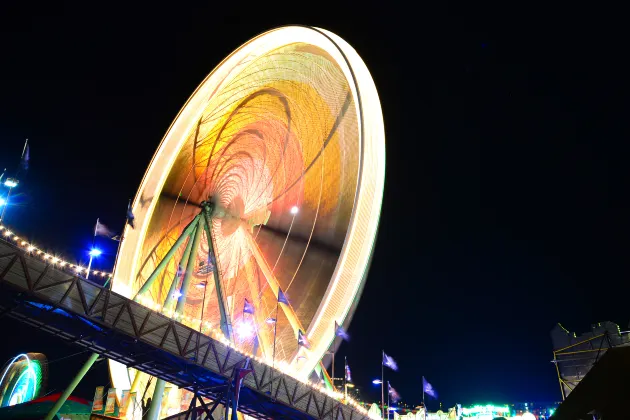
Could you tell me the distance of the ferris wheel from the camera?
71.1ft

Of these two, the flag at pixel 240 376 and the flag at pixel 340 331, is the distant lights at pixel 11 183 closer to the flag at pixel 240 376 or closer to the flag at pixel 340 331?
the flag at pixel 240 376

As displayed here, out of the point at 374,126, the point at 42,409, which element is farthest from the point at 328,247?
the point at 42,409

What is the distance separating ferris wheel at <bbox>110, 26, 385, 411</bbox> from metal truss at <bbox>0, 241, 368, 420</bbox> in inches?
122

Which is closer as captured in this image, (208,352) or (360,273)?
(208,352)

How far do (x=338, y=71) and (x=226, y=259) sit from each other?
36.1 ft

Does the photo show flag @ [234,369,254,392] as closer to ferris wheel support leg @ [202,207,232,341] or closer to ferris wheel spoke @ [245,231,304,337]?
ferris wheel support leg @ [202,207,232,341]

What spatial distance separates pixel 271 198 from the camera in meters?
24.5

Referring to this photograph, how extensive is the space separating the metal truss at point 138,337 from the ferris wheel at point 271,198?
10.1ft

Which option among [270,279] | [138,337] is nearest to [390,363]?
[270,279]

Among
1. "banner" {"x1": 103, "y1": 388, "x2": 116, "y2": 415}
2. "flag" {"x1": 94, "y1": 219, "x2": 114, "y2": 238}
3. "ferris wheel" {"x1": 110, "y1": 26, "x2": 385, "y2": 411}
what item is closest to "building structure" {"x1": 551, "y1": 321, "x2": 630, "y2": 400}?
"ferris wheel" {"x1": 110, "y1": 26, "x2": 385, "y2": 411}

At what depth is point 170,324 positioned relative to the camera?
15.4 m

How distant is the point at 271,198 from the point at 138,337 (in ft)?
36.7

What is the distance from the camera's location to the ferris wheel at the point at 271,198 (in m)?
21.7

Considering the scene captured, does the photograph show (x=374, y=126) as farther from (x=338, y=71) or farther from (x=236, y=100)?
(x=236, y=100)
